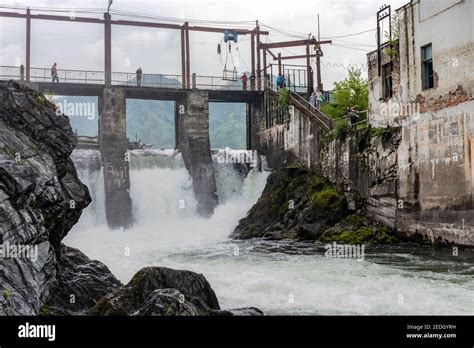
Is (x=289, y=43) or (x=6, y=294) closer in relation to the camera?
(x=6, y=294)

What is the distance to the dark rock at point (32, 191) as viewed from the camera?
9.14m

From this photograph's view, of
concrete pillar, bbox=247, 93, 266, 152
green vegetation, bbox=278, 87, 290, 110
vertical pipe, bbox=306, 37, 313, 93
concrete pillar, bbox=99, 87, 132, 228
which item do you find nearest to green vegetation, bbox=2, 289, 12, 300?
concrete pillar, bbox=99, 87, 132, 228

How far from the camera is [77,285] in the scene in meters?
11.9

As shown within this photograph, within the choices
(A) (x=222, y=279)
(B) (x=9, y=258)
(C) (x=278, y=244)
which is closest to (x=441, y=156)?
(C) (x=278, y=244)

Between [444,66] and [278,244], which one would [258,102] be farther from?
[444,66]

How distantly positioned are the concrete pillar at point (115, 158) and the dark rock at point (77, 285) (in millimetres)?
16202

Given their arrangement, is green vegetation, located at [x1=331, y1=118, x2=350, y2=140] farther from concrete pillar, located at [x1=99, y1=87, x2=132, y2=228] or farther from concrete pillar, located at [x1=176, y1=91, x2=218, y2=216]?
concrete pillar, located at [x1=99, y1=87, x2=132, y2=228]

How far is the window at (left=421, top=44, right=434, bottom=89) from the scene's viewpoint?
21520 mm

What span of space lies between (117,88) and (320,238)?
50.9 feet

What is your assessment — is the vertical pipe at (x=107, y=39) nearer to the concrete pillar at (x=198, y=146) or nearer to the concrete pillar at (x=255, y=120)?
the concrete pillar at (x=198, y=146)

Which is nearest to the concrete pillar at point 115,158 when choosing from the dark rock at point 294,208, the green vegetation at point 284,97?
the dark rock at point 294,208

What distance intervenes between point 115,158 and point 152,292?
23.3m
